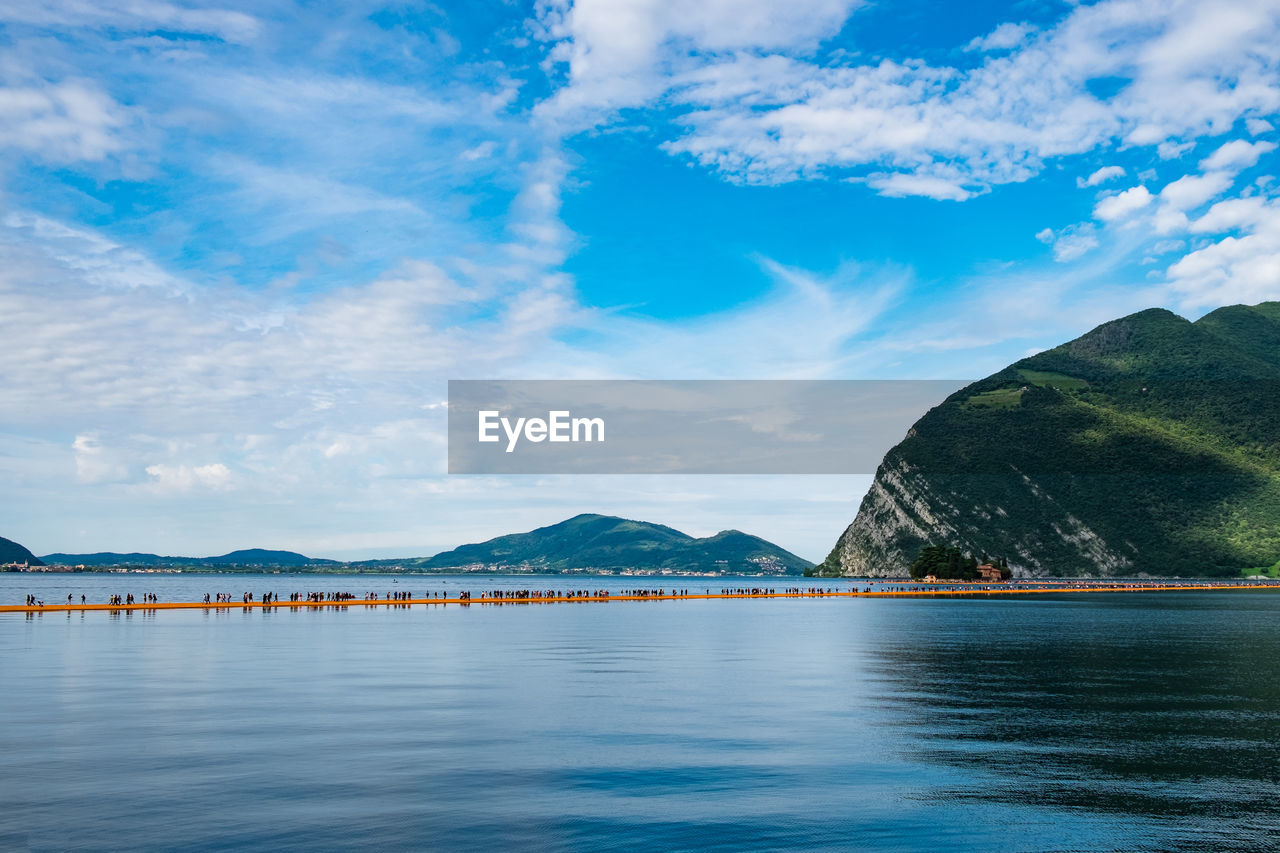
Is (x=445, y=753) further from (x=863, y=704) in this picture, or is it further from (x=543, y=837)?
(x=863, y=704)

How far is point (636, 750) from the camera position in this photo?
103 feet

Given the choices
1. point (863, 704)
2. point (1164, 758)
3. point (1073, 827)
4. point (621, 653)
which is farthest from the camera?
point (621, 653)

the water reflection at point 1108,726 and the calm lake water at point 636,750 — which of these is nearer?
the calm lake water at point 636,750

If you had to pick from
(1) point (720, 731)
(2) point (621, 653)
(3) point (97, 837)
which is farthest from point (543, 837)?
(2) point (621, 653)

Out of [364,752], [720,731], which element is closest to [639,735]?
[720,731]

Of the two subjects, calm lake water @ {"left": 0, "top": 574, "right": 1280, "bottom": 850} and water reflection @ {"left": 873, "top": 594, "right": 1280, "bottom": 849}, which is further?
water reflection @ {"left": 873, "top": 594, "right": 1280, "bottom": 849}

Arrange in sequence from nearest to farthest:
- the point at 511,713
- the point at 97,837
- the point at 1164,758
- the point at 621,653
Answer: the point at 97,837, the point at 1164,758, the point at 511,713, the point at 621,653

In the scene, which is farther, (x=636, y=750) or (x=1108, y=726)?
(x=1108, y=726)

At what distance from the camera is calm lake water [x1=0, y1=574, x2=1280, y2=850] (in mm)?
22234

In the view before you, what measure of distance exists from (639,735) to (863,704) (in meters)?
12.4

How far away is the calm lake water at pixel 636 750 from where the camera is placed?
875 inches

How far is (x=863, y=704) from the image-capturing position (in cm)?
4206

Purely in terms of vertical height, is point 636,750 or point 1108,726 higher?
point 636,750

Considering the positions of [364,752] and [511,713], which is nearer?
[364,752]
